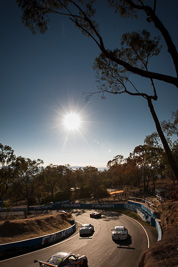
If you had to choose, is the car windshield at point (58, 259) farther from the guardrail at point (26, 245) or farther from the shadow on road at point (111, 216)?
the shadow on road at point (111, 216)

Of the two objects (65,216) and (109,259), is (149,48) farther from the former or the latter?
(65,216)

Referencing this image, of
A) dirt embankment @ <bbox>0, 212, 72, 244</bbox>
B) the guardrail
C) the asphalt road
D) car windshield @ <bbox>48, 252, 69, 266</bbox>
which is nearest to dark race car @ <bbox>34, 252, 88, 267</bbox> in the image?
car windshield @ <bbox>48, 252, 69, 266</bbox>

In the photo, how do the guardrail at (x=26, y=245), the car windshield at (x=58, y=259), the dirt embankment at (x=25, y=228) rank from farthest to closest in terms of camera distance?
1. the dirt embankment at (x=25, y=228)
2. the guardrail at (x=26, y=245)
3. the car windshield at (x=58, y=259)

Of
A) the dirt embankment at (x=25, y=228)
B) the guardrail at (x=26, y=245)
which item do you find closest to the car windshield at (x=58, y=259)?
the guardrail at (x=26, y=245)

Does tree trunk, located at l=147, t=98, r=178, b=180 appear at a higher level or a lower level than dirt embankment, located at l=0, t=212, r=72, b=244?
higher

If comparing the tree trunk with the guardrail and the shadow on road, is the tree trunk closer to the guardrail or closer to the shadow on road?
the guardrail

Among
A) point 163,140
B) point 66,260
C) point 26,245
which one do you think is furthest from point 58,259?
point 163,140

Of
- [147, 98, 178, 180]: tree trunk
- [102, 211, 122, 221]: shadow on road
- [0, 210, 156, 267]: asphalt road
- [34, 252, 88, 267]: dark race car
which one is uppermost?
[147, 98, 178, 180]: tree trunk

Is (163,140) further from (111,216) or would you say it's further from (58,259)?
(111,216)

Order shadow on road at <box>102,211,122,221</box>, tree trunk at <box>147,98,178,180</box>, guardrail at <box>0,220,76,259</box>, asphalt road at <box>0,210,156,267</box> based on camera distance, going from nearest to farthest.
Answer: tree trunk at <box>147,98,178,180</box>, asphalt road at <box>0,210,156,267</box>, guardrail at <box>0,220,76,259</box>, shadow on road at <box>102,211,122,221</box>

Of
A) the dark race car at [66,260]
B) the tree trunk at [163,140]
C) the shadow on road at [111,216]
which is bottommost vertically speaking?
the shadow on road at [111,216]

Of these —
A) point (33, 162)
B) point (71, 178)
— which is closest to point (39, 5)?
point (33, 162)

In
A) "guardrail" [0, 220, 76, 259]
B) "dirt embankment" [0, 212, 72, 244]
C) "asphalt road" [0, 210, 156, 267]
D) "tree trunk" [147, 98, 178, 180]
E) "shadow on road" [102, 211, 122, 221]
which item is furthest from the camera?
"shadow on road" [102, 211, 122, 221]

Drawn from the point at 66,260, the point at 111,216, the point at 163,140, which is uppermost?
the point at 163,140
